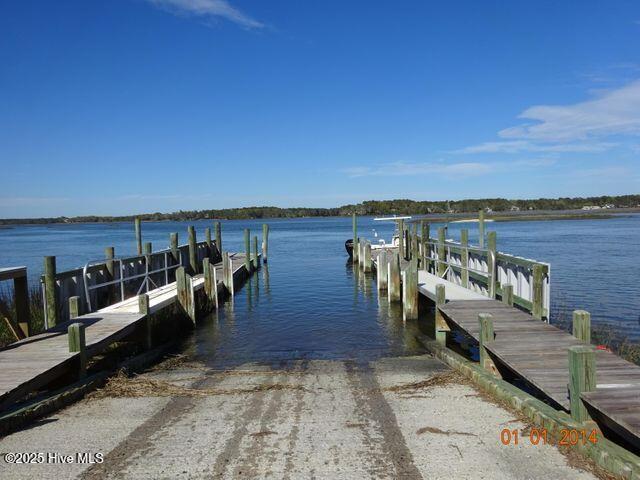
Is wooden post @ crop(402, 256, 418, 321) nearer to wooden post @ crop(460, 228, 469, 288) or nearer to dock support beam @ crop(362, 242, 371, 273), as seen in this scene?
wooden post @ crop(460, 228, 469, 288)

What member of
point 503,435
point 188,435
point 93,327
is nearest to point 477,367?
point 503,435

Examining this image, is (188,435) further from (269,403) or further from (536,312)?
(536,312)

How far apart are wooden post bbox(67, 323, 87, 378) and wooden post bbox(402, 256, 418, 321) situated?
9.56 m

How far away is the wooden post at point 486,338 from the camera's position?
8.00 m

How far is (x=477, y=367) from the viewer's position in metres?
8.00

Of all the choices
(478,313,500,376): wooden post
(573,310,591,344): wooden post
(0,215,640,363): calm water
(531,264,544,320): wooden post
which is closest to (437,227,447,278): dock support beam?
(0,215,640,363): calm water

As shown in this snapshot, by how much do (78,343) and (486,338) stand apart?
6.40 meters

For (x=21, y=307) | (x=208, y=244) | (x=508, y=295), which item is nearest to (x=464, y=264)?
(x=508, y=295)

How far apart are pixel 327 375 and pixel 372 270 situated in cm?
1919

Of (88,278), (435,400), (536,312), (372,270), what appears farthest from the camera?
(372,270)

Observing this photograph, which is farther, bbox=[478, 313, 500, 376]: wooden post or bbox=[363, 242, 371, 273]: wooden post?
bbox=[363, 242, 371, 273]: wooden post

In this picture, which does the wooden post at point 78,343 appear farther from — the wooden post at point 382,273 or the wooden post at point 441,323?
the wooden post at point 382,273

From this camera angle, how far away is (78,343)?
791 cm

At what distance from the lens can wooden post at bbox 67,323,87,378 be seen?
25.9ft
